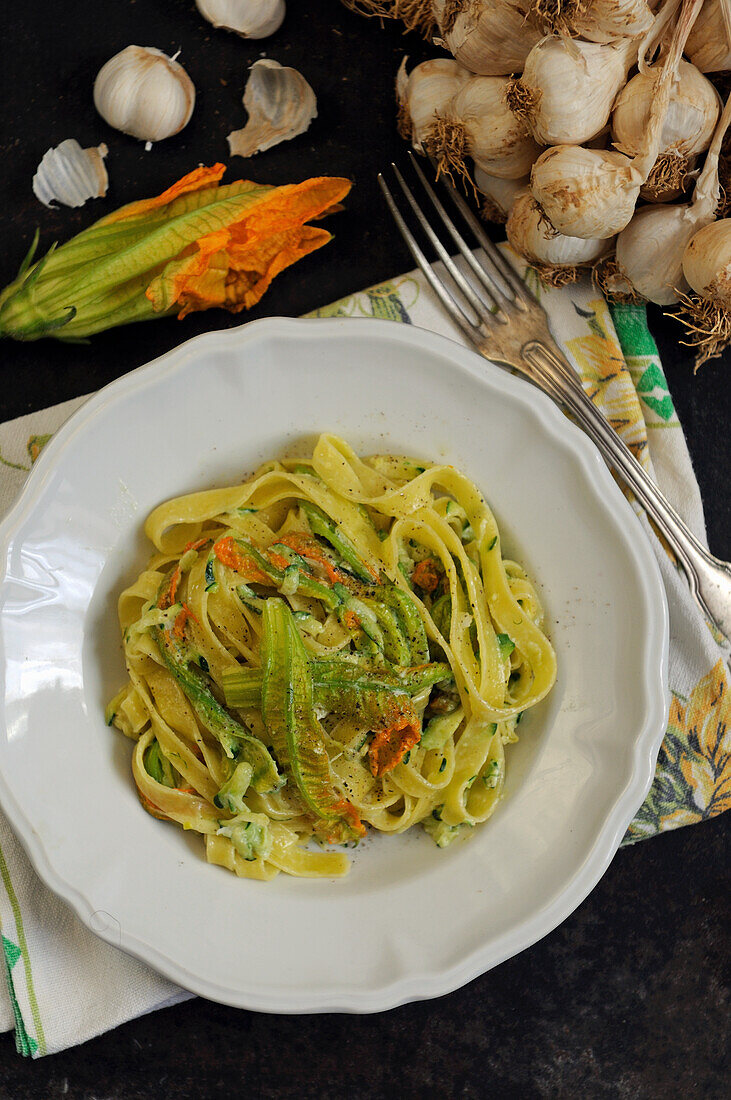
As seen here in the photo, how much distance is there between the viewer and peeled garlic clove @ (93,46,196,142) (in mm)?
2830

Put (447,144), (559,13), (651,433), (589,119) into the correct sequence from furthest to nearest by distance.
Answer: (651,433) < (447,144) < (589,119) < (559,13)

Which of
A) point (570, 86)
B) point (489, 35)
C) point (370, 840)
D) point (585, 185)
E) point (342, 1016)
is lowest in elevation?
point (342, 1016)

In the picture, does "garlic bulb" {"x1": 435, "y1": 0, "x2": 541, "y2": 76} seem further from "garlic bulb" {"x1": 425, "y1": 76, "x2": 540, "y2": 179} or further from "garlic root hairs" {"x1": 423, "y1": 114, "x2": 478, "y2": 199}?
"garlic root hairs" {"x1": 423, "y1": 114, "x2": 478, "y2": 199}

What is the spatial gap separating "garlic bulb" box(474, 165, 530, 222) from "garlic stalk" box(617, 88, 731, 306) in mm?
361

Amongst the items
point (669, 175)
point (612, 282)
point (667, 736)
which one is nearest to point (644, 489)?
point (612, 282)

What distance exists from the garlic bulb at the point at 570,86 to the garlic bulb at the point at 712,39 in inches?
8.0

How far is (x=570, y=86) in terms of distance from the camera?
2.39m

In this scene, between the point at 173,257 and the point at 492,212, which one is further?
the point at 492,212

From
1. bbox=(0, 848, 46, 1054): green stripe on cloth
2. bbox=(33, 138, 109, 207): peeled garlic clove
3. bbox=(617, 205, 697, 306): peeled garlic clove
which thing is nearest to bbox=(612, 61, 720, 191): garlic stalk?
bbox=(617, 205, 697, 306): peeled garlic clove

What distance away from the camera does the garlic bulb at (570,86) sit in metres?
2.39

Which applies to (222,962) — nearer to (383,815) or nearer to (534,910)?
(383,815)

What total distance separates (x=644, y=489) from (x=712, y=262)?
2.32 feet

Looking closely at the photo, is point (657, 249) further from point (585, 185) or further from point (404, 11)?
point (404, 11)

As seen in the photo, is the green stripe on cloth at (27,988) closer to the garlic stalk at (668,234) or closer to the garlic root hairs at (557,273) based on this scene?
the garlic root hairs at (557,273)
